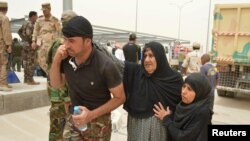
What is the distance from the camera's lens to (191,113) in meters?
2.35

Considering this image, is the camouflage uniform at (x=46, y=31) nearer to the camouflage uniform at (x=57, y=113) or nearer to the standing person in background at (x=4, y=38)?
the standing person in background at (x=4, y=38)

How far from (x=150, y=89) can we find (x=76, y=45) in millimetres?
749

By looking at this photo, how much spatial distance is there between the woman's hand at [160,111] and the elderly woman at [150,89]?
32mm

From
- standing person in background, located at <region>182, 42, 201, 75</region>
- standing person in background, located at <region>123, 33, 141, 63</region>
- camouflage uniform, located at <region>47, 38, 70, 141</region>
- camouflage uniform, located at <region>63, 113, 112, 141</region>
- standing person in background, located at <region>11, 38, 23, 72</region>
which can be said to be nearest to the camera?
camouflage uniform, located at <region>63, 113, 112, 141</region>

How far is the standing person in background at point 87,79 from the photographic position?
79.7 inches

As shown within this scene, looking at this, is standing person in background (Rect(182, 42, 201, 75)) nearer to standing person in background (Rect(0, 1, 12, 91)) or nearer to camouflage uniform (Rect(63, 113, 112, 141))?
standing person in background (Rect(0, 1, 12, 91))

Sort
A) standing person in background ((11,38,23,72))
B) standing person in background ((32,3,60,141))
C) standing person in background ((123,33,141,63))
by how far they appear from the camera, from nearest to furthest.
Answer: standing person in background ((32,3,60,141)) → standing person in background ((123,33,141,63)) → standing person in background ((11,38,23,72))

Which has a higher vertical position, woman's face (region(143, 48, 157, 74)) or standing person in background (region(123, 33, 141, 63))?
woman's face (region(143, 48, 157, 74))

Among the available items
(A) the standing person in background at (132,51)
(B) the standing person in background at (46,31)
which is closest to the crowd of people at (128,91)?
(B) the standing person in background at (46,31)

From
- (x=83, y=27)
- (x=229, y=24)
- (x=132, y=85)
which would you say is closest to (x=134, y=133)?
(x=132, y=85)

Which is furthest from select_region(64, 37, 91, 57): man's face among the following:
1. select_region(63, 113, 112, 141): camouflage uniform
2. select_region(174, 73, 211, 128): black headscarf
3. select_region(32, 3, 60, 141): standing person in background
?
select_region(32, 3, 60, 141): standing person in background

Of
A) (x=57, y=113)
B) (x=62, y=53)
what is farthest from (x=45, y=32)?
(x=62, y=53)

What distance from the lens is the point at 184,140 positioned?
2373 mm

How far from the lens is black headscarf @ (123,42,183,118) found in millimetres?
2447
